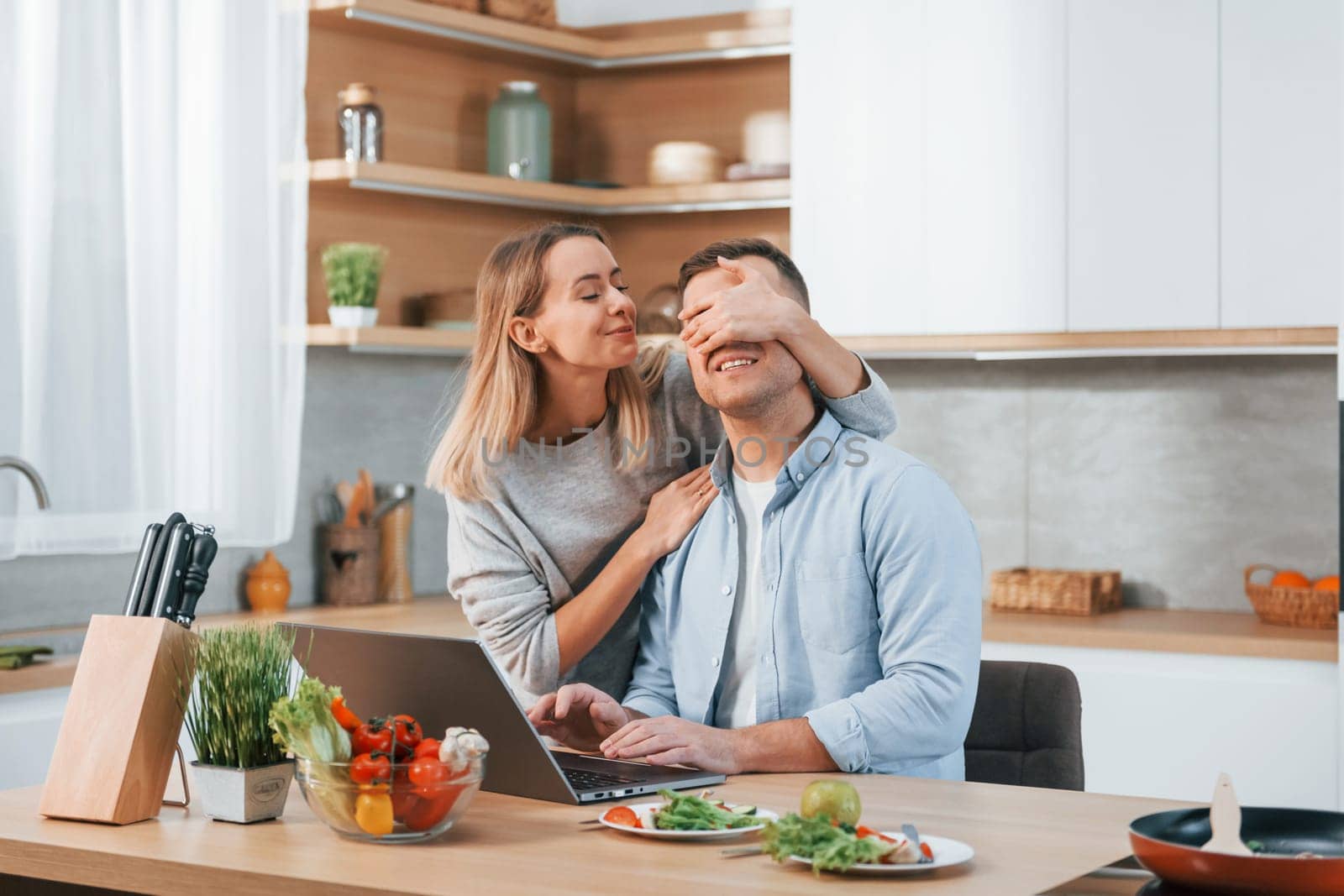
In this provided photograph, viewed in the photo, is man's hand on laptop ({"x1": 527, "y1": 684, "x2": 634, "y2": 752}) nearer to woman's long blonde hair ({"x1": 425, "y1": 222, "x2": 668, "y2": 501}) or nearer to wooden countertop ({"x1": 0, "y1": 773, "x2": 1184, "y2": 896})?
wooden countertop ({"x1": 0, "y1": 773, "x2": 1184, "y2": 896})

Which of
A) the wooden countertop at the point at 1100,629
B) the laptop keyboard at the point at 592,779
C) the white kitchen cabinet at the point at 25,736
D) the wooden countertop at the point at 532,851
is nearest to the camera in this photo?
the wooden countertop at the point at 532,851

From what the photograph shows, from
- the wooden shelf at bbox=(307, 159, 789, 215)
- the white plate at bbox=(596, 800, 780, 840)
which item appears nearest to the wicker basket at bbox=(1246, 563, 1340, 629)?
the wooden shelf at bbox=(307, 159, 789, 215)

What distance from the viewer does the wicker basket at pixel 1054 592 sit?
392cm

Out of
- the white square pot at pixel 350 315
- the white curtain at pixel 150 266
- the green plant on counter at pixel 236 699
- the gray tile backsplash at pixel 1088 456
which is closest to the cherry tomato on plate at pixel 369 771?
the green plant on counter at pixel 236 699

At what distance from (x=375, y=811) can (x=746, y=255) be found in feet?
3.76

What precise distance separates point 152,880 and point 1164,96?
299cm

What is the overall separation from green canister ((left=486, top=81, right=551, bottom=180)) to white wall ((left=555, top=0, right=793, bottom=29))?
381 millimetres

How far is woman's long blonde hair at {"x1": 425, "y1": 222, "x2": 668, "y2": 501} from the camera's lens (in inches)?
92.9

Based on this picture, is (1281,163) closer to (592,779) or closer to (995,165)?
(995,165)

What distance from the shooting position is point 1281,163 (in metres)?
3.60

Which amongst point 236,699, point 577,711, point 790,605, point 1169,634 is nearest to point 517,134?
point 1169,634

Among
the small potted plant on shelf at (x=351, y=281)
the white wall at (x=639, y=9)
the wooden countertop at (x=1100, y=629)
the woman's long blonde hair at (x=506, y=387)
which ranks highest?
the white wall at (x=639, y=9)

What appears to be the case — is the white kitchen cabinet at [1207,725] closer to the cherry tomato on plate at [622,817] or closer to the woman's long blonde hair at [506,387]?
the woman's long blonde hair at [506,387]

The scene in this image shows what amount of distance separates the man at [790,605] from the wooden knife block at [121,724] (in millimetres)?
489
